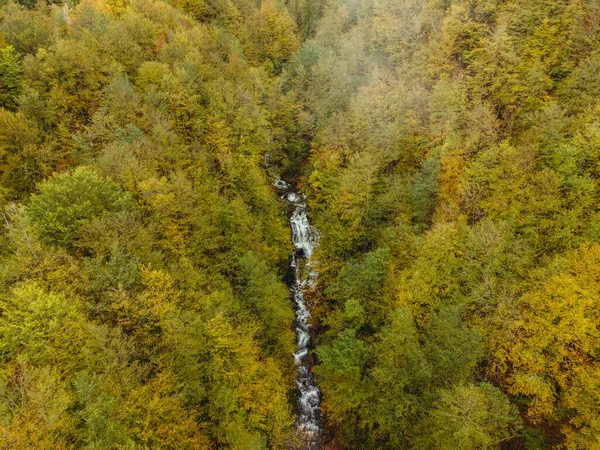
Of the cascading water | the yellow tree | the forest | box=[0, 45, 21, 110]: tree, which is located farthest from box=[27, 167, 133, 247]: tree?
the yellow tree

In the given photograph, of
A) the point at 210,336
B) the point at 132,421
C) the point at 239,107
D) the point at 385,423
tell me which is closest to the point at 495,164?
the point at 385,423

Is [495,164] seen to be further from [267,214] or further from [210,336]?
[210,336]

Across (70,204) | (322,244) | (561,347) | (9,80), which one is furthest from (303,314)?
(9,80)

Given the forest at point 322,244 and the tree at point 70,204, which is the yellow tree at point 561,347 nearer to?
the forest at point 322,244

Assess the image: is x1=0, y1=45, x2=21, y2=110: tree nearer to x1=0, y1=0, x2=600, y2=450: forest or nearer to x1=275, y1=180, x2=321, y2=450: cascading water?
x1=0, y1=0, x2=600, y2=450: forest

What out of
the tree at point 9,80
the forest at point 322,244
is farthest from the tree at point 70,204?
the tree at point 9,80

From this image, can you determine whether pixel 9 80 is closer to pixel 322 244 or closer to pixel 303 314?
pixel 322 244
